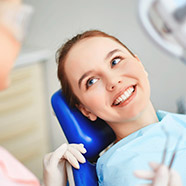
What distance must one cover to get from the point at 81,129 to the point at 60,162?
0.35ft

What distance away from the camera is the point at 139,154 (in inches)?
30.4

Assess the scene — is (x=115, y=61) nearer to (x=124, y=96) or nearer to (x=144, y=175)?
(x=124, y=96)

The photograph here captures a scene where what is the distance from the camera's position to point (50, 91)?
1741mm

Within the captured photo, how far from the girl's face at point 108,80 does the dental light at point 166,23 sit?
15.7 inches

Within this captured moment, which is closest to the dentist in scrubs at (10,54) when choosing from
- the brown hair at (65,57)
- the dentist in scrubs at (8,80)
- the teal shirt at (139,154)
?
the dentist in scrubs at (8,80)

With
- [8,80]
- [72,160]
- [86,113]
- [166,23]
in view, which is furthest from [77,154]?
[166,23]

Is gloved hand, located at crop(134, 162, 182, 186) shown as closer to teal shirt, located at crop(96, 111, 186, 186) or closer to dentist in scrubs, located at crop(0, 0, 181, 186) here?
dentist in scrubs, located at crop(0, 0, 181, 186)

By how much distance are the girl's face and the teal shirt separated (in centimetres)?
6

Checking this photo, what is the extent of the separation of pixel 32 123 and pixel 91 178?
100 cm

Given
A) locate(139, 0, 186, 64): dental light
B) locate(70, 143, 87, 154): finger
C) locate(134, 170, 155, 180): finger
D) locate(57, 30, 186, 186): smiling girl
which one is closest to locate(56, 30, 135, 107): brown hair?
locate(57, 30, 186, 186): smiling girl

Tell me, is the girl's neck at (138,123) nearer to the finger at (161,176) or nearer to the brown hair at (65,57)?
the brown hair at (65,57)

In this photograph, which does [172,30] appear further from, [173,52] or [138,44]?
[138,44]

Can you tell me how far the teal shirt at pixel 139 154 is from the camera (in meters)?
0.74

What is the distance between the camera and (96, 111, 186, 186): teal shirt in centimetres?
74
